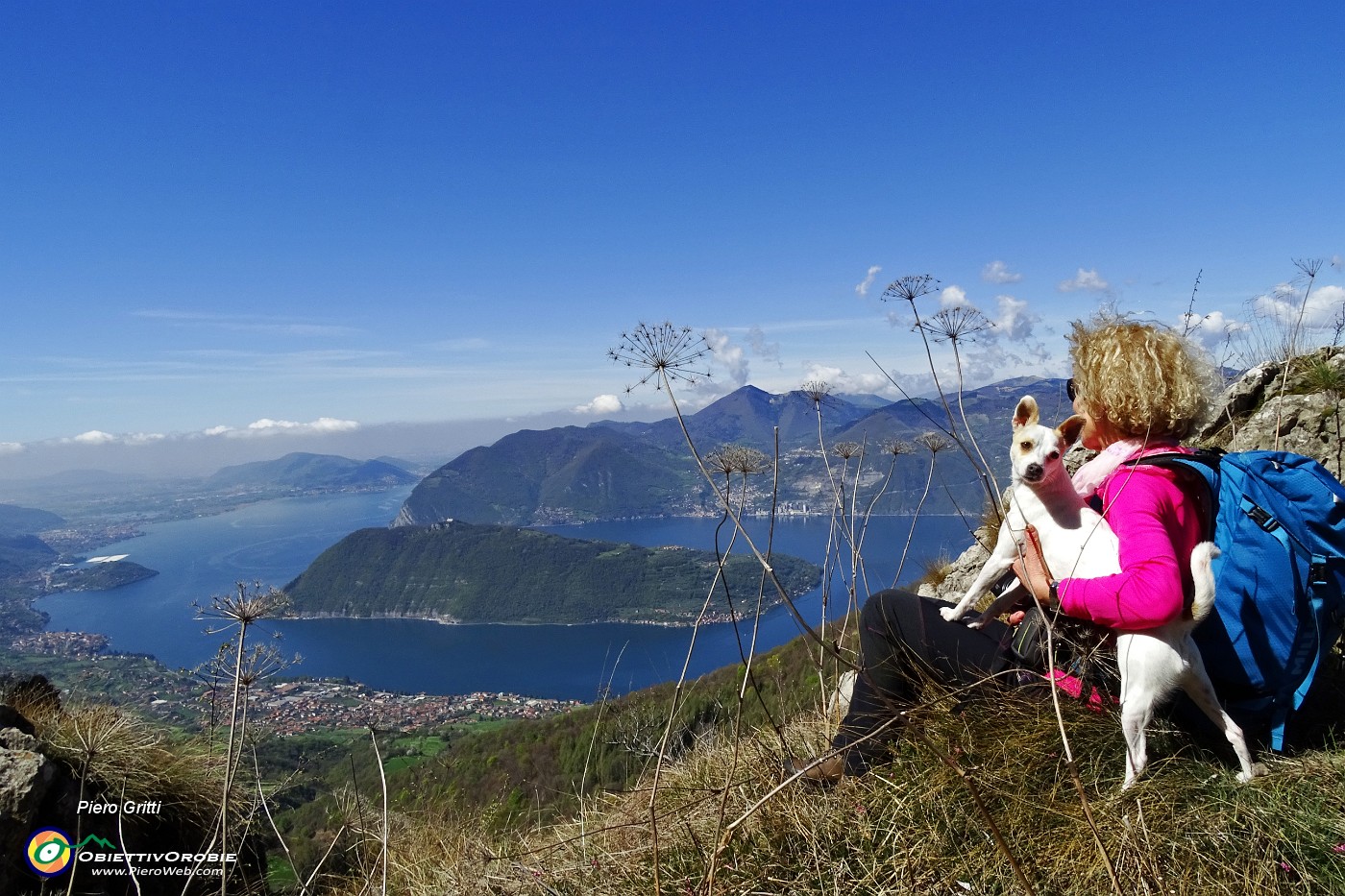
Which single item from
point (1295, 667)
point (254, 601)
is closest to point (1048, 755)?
point (1295, 667)

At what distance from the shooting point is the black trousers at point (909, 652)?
244cm

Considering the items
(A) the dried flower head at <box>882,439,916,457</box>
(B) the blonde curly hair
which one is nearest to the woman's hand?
(B) the blonde curly hair

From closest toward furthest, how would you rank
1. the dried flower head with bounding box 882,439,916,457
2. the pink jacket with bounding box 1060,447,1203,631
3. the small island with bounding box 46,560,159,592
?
the pink jacket with bounding box 1060,447,1203,631
the dried flower head with bounding box 882,439,916,457
the small island with bounding box 46,560,159,592

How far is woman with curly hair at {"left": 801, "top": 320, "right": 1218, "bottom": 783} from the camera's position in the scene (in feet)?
6.28

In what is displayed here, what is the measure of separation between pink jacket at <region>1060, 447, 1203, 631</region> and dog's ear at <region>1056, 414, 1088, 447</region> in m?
0.17

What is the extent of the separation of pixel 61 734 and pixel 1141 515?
521 cm

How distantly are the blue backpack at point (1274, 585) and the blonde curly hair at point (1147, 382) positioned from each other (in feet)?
0.59

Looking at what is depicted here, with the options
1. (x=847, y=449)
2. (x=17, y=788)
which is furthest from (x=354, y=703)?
(x=847, y=449)

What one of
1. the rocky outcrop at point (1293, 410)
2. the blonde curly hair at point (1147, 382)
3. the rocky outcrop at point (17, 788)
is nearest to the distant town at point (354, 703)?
the rocky outcrop at point (17, 788)

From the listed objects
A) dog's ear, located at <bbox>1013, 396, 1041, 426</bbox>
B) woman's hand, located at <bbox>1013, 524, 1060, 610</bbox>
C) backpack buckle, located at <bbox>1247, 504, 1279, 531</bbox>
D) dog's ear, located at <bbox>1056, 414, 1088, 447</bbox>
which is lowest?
woman's hand, located at <bbox>1013, 524, 1060, 610</bbox>

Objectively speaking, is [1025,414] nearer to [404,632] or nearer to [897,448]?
[897,448]

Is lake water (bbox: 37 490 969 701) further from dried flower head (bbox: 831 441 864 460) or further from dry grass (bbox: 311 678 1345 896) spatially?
dry grass (bbox: 311 678 1345 896)

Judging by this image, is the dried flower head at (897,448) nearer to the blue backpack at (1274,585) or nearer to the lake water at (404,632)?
the blue backpack at (1274,585)

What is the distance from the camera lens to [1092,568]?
82.9 inches
